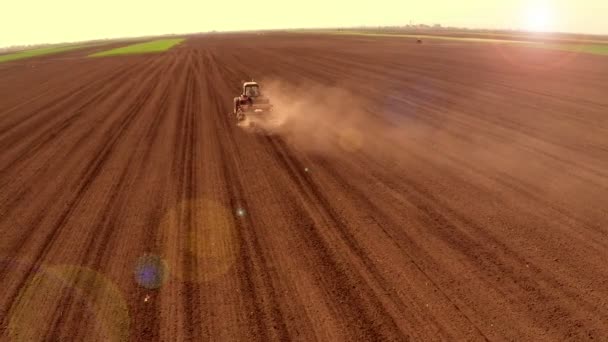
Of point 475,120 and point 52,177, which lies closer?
point 52,177

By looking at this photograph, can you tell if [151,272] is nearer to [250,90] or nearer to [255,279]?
[255,279]

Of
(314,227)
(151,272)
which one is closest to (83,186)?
(151,272)

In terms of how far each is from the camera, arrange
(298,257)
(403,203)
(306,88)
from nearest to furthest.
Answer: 1. (298,257)
2. (403,203)
3. (306,88)

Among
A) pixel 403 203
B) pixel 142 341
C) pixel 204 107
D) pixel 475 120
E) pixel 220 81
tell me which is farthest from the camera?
pixel 220 81

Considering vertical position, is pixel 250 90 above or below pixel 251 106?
above

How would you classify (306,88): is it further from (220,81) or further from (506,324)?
(506,324)

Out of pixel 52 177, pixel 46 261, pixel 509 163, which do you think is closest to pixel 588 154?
pixel 509 163

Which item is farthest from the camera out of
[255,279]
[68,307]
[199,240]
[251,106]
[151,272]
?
[251,106]

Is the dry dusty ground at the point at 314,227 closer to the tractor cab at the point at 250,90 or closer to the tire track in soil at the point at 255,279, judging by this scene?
the tire track in soil at the point at 255,279
